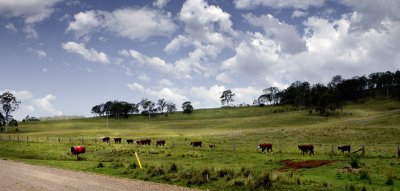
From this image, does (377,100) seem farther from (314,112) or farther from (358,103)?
(314,112)

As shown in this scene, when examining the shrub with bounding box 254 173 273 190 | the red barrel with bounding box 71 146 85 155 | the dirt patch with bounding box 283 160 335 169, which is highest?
the red barrel with bounding box 71 146 85 155

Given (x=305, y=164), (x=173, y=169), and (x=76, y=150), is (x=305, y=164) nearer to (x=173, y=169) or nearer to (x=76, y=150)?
(x=173, y=169)

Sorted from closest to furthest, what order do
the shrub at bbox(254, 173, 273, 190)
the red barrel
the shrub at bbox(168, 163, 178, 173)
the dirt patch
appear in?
the shrub at bbox(254, 173, 273, 190), the shrub at bbox(168, 163, 178, 173), the dirt patch, the red barrel

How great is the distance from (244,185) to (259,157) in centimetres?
1734

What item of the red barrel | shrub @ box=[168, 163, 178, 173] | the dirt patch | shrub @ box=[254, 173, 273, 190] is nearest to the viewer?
shrub @ box=[254, 173, 273, 190]

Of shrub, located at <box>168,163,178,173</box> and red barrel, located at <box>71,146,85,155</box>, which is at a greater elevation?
red barrel, located at <box>71,146,85,155</box>

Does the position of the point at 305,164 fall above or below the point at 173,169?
below

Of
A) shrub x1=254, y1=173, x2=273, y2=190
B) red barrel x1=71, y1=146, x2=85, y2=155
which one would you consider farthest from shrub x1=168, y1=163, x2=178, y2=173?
red barrel x1=71, y1=146, x2=85, y2=155

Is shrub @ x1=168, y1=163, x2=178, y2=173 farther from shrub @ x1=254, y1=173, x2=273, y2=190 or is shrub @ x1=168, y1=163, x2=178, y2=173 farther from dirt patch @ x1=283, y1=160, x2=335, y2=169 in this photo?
dirt patch @ x1=283, y1=160, x2=335, y2=169

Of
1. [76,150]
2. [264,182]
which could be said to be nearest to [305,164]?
[264,182]

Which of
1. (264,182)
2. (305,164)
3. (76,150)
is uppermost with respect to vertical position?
(76,150)

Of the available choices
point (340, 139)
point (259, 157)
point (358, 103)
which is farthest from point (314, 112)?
point (259, 157)

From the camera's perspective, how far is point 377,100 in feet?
637

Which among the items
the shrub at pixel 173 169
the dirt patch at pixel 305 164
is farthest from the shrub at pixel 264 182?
the dirt patch at pixel 305 164
